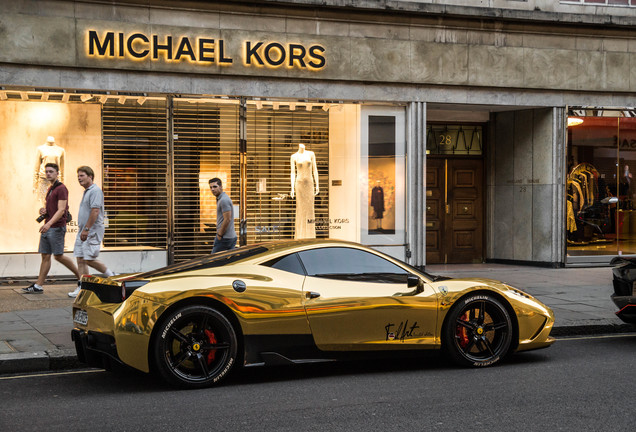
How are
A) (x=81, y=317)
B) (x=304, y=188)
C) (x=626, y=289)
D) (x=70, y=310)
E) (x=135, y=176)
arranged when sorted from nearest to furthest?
1. (x=81, y=317)
2. (x=626, y=289)
3. (x=70, y=310)
4. (x=135, y=176)
5. (x=304, y=188)

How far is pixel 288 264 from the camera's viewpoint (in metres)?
6.81

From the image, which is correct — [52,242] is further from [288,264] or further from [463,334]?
[463,334]

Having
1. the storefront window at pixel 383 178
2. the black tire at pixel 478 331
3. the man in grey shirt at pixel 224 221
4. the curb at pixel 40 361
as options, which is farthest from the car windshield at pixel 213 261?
the storefront window at pixel 383 178

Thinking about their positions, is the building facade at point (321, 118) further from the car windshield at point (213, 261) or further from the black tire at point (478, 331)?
the black tire at point (478, 331)

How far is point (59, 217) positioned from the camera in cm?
1141

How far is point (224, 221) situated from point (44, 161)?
4.53 meters

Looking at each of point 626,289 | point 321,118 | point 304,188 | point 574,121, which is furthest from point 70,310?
point 574,121

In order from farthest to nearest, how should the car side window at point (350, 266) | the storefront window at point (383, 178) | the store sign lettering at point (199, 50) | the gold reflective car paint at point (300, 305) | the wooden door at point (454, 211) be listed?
the wooden door at point (454, 211), the storefront window at point (383, 178), the store sign lettering at point (199, 50), the car side window at point (350, 266), the gold reflective car paint at point (300, 305)

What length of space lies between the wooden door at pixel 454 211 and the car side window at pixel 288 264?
406 inches

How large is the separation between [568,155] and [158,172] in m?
8.44

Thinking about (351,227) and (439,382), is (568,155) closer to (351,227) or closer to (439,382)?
(351,227)

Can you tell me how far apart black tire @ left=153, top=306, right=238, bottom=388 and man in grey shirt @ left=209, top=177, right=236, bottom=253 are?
179 inches

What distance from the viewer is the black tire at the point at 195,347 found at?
245 inches

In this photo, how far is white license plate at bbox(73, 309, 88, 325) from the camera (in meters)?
6.60
